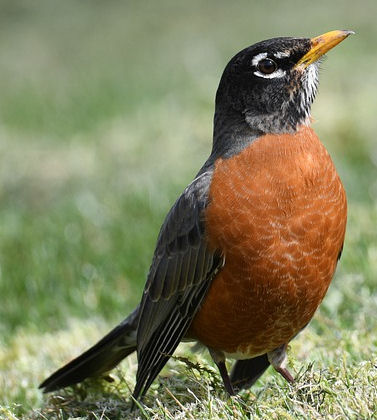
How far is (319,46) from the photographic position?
416cm

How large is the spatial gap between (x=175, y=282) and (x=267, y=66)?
1.25 meters

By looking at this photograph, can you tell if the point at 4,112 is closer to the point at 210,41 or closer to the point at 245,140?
the point at 210,41

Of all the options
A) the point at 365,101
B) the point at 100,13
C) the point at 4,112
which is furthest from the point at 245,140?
the point at 100,13

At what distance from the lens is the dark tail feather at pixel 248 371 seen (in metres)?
4.49

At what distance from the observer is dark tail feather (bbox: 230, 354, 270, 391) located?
449 centimetres

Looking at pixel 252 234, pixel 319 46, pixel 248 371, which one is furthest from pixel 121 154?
pixel 252 234

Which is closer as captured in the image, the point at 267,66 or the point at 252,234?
the point at 252,234

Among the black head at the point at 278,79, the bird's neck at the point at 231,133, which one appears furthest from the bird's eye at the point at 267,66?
the bird's neck at the point at 231,133

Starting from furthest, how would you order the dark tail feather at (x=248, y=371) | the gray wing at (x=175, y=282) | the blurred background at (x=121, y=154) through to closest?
the blurred background at (x=121, y=154) → the dark tail feather at (x=248, y=371) → the gray wing at (x=175, y=282)

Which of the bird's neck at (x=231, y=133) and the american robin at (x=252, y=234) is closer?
the american robin at (x=252, y=234)

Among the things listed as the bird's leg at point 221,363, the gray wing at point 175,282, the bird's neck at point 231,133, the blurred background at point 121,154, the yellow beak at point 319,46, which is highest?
the yellow beak at point 319,46

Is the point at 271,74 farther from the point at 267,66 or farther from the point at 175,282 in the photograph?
the point at 175,282

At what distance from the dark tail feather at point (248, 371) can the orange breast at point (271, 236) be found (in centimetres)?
41

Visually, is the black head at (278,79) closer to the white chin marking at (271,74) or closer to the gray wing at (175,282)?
the white chin marking at (271,74)
